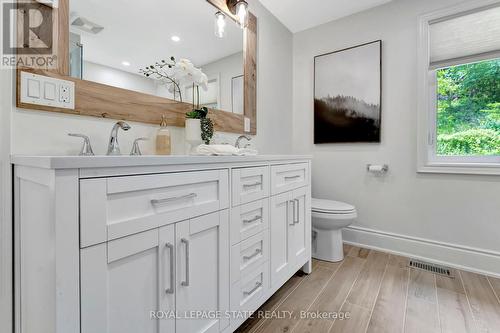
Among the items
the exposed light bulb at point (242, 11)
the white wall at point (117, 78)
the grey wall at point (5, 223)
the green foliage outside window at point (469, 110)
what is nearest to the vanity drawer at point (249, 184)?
the white wall at point (117, 78)

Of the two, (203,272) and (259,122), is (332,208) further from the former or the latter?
(203,272)

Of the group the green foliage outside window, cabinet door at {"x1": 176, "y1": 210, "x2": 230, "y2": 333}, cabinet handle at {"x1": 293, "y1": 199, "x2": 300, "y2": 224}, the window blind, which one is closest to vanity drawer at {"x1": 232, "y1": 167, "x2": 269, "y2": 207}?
cabinet door at {"x1": 176, "y1": 210, "x2": 230, "y2": 333}

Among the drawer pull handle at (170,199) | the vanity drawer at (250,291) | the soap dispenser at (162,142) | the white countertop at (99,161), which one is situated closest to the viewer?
the white countertop at (99,161)

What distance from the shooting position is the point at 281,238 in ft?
4.67

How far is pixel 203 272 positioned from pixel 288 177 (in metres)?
0.79

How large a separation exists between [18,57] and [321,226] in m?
2.00

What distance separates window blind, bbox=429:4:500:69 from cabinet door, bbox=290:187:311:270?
5.16 ft

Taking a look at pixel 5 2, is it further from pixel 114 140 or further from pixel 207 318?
pixel 207 318

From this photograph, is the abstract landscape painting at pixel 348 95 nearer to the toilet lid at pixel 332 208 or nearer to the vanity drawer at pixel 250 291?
the toilet lid at pixel 332 208

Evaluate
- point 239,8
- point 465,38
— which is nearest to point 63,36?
point 239,8

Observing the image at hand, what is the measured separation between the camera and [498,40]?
174 centimetres

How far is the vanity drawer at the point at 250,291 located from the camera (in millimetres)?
1091

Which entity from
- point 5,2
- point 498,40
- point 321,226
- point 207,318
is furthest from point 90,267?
point 498,40

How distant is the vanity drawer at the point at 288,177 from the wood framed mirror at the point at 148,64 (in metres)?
0.57
